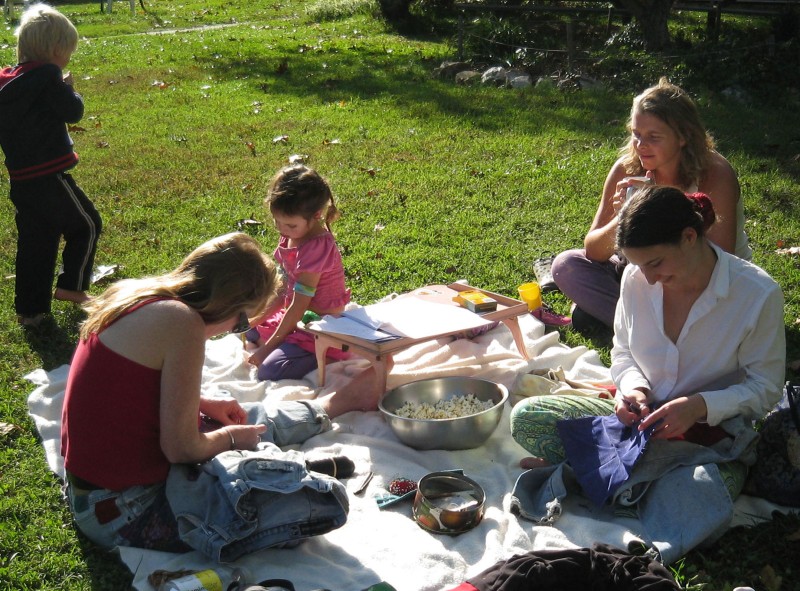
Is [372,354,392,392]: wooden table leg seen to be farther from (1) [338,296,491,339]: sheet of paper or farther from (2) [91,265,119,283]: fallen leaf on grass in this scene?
(2) [91,265,119,283]: fallen leaf on grass

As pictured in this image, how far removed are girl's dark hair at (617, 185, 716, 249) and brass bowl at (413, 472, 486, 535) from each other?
1.11 m

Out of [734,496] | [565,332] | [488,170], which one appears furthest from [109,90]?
[734,496]

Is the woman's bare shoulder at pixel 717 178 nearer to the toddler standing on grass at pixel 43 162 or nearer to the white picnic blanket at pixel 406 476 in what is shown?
the white picnic blanket at pixel 406 476

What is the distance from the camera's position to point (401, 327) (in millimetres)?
4371

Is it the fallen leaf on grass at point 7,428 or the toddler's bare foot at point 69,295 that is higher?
the toddler's bare foot at point 69,295

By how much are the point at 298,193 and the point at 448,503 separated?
1.81 meters

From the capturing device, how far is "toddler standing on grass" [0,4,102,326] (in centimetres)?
514

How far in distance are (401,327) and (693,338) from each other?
1.44m

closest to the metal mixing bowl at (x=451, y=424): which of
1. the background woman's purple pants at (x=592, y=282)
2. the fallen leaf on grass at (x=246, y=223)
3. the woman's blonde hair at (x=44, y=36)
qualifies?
the background woman's purple pants at (x=592, y=282)

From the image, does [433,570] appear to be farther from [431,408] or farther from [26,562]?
[26,562]

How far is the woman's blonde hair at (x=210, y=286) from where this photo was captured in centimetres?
309

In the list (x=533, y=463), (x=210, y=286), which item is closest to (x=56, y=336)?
(x=210, y=286)

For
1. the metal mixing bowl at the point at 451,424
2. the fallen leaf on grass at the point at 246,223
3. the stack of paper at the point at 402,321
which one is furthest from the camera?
the fallen leaf on grass at the point at 246,223

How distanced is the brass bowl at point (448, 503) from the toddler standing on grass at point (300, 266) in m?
1.35
